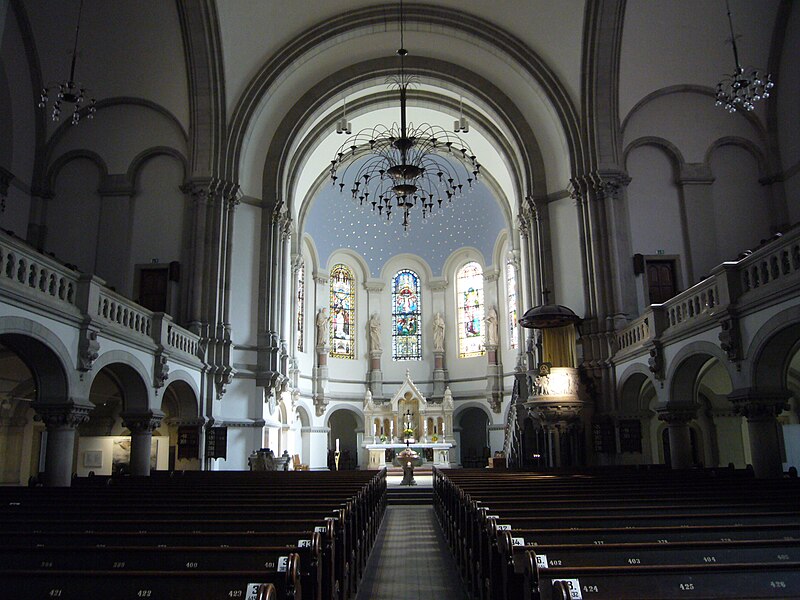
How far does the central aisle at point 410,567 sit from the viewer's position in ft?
23.5

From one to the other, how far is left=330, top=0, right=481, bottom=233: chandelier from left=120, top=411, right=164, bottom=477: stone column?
23.4 feet

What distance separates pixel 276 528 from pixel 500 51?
1884cm

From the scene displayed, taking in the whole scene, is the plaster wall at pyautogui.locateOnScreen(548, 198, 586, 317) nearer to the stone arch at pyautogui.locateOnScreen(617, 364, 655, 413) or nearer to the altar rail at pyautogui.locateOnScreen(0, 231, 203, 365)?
the stone arch at pyautogui.locateOnScreen(617, 364, 655, 413)

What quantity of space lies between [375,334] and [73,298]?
76.2 ft

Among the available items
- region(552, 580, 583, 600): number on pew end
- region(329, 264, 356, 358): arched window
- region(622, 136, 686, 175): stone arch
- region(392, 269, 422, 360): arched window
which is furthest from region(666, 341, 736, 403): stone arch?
region(329, 264, 356, 358): arched window

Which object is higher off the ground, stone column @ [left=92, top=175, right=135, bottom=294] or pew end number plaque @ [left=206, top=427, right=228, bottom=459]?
stone column @ [left=92, top=175, right=135, bottom=294]

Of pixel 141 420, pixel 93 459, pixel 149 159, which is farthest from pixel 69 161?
pixel 141 420

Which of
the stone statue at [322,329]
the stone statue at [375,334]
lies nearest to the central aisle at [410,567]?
the stone statue at [322,329]

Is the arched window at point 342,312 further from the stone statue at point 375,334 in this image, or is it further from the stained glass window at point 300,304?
the stained glass window at point 300,304

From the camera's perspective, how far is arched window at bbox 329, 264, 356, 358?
3441cm

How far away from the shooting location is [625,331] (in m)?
17.2

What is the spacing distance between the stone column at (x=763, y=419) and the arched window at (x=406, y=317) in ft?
79.8

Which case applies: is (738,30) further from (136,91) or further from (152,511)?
(152,511)

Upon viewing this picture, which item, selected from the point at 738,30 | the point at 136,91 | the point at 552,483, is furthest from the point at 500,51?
the point at 552,483
